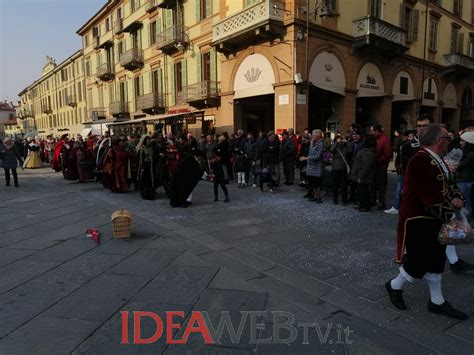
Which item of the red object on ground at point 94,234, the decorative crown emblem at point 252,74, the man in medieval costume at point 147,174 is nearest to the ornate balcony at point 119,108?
the decorative crown emblem at point 252,74

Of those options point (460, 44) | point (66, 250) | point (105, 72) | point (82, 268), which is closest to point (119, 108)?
point (105, 72)

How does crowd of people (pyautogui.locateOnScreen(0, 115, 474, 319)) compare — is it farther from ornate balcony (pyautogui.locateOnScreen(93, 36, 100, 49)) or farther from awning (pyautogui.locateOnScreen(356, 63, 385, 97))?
ornate balcony (pyautogui.locateOnScreen(93, 36, 100, 49))

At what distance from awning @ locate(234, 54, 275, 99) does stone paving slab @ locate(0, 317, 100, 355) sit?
14.5 m

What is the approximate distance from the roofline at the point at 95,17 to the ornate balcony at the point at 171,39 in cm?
1171

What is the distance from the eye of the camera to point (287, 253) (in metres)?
5.36

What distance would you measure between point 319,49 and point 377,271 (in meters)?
13.8

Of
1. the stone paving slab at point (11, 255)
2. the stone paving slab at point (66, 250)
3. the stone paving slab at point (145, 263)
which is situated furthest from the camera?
the stone paving slab at point (66, 250)

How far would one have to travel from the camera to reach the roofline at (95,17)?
111 feet

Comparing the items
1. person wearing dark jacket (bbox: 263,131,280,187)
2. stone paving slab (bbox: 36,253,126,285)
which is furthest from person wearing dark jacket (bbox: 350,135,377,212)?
stone paving slab (bbox: 36,253,126,285)

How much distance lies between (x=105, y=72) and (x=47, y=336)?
1382 inches

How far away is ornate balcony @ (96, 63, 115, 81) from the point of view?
34500 mm

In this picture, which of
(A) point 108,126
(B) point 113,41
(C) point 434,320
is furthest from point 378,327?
(B) point 113,41

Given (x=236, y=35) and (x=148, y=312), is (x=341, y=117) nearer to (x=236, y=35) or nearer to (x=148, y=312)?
(x=236, y=35)

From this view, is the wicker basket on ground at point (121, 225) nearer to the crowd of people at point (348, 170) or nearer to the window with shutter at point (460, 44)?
the crowd of people at point (348, 170)
